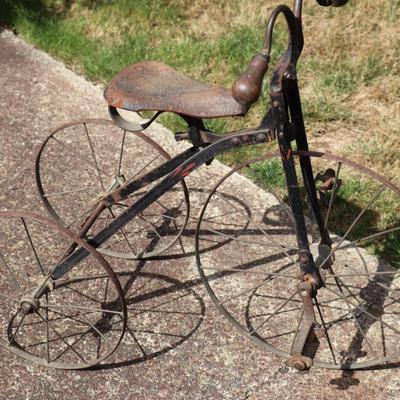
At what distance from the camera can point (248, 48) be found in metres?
5.39

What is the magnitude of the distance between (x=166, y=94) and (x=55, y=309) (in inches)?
51.4

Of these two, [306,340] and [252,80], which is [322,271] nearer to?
[306,340]

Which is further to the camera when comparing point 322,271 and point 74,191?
→ point 74,191

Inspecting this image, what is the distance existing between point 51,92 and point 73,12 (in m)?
1.10

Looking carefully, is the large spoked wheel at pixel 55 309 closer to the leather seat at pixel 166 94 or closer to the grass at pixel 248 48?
the leather seat at pixel 166 94

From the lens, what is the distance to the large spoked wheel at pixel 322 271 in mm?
3514

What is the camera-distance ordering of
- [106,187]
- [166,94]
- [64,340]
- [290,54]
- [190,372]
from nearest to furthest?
1. [290,54]
2. [166,94]
3. [190,372]
4. [64,340]
5. [106,187]

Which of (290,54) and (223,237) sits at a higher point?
(290,54)

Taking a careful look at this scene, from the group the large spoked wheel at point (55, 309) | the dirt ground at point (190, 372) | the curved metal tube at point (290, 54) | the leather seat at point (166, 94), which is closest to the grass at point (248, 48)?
the dirt ground at point (190, 372)

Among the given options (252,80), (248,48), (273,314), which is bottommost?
(273,314)

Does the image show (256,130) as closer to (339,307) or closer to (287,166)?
(287,166)

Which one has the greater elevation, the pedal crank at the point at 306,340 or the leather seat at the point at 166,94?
the leather seat at the point at 166,94

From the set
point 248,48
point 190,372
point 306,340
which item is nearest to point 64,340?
point 190,372

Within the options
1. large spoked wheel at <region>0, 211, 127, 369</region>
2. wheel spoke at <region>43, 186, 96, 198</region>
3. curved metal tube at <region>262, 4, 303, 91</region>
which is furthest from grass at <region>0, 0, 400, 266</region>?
curved metal tube at <region>262, 4, 303, 91</region>
